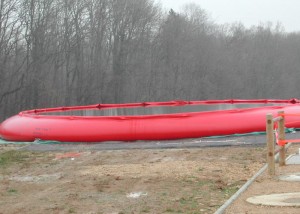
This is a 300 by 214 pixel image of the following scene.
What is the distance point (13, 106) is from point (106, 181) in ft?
84.4

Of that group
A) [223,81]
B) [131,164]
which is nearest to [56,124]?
[131,164]

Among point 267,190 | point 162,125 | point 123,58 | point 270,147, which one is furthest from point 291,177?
point 123,58

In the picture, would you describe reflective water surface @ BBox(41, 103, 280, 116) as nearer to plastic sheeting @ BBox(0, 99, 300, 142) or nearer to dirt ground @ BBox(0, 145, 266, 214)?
plastic sheeting @ BBox(0, 99, 300, 142)

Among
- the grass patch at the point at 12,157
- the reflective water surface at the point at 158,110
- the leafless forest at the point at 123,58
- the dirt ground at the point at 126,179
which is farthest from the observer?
the leafless forest at the point at 123,58

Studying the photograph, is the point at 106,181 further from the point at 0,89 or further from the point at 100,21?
the point at 100,21

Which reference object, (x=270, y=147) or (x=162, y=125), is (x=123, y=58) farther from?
(x=270, y=147)

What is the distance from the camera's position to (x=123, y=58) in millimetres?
43469

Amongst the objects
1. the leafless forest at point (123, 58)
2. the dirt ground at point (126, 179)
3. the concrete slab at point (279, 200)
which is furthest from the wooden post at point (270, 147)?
the leafless forest at point (123, 58)

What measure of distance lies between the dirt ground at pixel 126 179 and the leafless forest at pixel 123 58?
21474 mm

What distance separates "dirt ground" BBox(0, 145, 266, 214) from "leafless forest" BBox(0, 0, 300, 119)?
2147cm

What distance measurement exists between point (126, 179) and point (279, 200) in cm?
307

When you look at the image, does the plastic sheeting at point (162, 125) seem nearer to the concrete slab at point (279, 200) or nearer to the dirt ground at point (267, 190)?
the dirt ground at point (267, 190)

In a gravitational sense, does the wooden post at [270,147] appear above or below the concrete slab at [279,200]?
above

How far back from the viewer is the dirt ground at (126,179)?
693 centimetres
